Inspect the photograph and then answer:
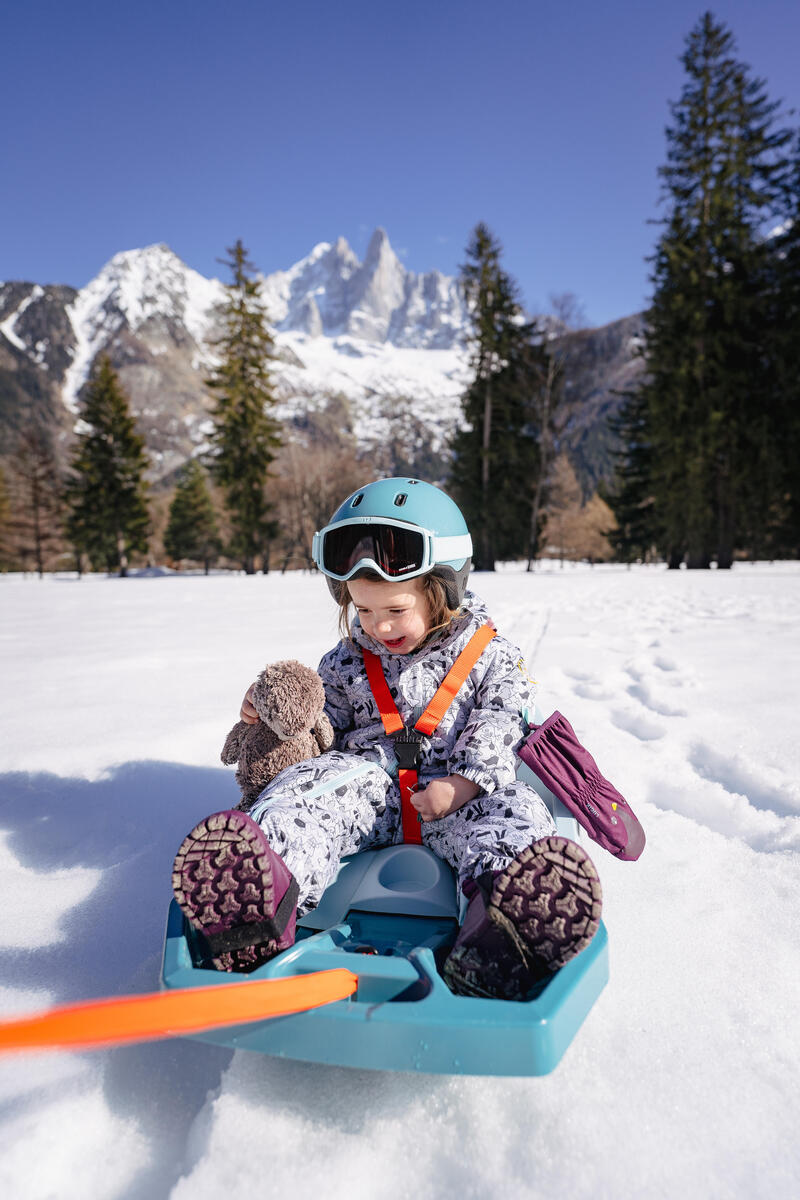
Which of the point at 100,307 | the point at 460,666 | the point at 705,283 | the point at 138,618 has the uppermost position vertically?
the point at 100,307

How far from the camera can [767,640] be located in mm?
5375

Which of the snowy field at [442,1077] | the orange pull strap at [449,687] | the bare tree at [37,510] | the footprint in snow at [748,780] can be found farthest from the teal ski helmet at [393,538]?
the bare tree at [37,510]

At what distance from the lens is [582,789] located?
166cm

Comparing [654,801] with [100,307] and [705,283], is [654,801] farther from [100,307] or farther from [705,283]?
[100,307]

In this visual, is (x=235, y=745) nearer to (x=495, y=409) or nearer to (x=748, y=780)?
(x=748, y=780)

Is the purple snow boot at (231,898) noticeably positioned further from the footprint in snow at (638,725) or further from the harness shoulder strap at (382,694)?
the footprint in snow at (638,725)

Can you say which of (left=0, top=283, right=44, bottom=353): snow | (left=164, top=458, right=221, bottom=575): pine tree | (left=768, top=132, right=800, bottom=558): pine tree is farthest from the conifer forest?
(left=0, top=283, right=44, bottom=353): snow

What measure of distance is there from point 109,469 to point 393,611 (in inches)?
1127

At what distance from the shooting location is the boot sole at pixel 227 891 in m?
1.14

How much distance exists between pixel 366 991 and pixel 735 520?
18835 millimetres

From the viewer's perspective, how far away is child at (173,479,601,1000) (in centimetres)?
112

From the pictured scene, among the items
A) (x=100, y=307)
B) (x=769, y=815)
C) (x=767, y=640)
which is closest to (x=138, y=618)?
(x=767, y=640)

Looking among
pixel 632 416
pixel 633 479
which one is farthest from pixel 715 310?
pixel 633 479

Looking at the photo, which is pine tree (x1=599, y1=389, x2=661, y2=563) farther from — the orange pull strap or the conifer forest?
the orange pull strap
